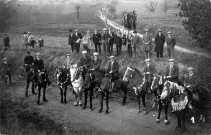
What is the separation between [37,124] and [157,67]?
8465mm

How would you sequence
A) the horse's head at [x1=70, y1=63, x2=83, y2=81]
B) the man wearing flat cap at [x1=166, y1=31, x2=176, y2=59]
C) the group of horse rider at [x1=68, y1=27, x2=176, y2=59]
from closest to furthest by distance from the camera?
the horse's head at [x1=70, y1=63, x2=83, y2=81] → the man wearing flat cap at [x1=166, y1=31, x2=176, y2=59] → the group of horse rider at [x1=68, y1=27, x2=176, y2=59]

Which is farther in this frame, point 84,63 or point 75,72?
point 84,63

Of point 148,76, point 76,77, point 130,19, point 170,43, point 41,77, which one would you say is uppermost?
point 130,19

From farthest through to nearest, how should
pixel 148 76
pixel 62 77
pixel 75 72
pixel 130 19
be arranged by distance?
1. pixel 130 19
2. pixel 62 77
3. pixel 75 72
4. pixel 148 76

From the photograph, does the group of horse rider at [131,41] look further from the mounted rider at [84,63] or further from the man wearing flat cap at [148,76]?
the man wearing flat cap at [148,76]

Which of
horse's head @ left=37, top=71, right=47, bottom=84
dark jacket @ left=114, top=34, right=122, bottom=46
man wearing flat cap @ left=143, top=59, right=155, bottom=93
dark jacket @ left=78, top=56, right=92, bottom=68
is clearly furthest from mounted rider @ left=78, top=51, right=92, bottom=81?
dark jacket @ left=114, top=34, right=122, bottom=46

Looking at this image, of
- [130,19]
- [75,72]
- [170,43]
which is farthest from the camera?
[130,19]

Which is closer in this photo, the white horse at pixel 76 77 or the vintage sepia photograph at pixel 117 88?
the vintage sepia photograph at pixel 117 88

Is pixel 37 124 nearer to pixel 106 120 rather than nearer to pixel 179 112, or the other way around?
pixel 106 120

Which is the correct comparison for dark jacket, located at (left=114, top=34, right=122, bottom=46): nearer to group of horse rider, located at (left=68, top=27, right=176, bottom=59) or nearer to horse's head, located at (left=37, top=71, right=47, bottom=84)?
group of horse rider, located at (left=68, top=27, right=176, bottom=59)

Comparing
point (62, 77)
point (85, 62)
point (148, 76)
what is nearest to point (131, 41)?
point (85, 62)

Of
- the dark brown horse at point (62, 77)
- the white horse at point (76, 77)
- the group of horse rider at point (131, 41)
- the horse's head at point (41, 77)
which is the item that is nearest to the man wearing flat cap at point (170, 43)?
the group of horse rider at point (131, 41)

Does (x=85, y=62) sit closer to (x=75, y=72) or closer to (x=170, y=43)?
(x=75, y=72)

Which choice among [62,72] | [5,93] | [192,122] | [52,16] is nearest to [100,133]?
[192,122]
